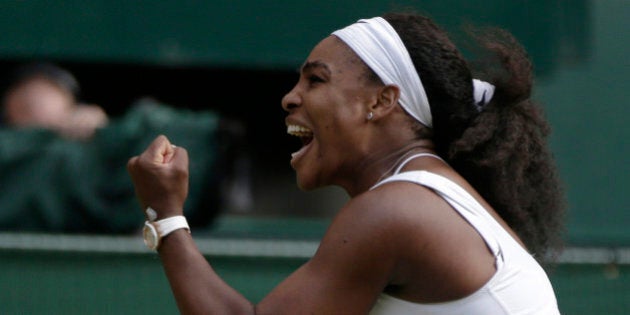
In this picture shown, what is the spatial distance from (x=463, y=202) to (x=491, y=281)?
0.56 ft

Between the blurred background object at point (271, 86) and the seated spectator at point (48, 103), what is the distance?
5 centimetres

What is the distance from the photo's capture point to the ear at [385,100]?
2.63m

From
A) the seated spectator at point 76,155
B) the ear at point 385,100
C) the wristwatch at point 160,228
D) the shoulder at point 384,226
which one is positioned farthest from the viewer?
the seated spectator at point 76,155

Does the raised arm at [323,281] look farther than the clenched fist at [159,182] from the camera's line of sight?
No

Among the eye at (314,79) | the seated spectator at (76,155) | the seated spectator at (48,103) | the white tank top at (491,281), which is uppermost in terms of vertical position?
the eye at (314,79)

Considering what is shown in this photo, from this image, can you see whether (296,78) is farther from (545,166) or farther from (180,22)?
(545,166)

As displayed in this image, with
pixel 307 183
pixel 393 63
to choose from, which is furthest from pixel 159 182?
pixel 393 63

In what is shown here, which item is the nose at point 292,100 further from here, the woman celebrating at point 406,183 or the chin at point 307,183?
the chin at point 307,183

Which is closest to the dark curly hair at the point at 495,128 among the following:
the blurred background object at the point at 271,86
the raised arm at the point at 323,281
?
the raised arm at the point at 323,281

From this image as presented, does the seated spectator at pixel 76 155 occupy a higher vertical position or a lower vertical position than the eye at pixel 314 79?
lower

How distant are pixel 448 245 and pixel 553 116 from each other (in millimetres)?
2806

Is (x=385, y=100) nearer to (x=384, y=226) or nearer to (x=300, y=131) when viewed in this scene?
(x=300, y=131)

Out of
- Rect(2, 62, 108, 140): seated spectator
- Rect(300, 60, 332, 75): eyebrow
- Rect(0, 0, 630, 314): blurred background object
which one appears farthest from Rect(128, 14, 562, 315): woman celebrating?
Rect(2, 62, 108, 140): seated spectator

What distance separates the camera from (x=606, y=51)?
5.10 meters
